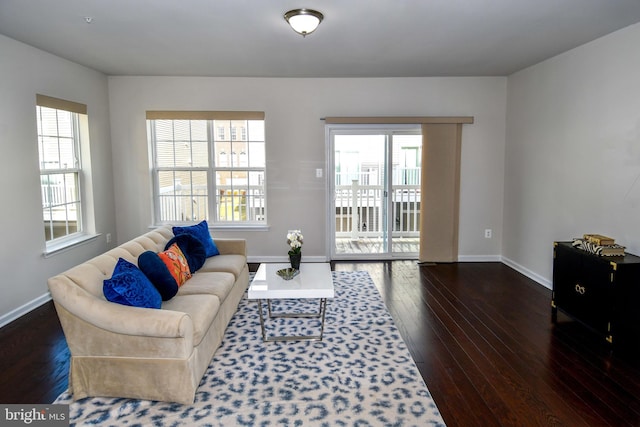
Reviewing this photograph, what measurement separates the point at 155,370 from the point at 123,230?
3719mm

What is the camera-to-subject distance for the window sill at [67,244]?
414cm

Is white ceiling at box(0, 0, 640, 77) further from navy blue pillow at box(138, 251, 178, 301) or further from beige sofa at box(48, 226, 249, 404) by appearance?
beige sofa at box(48, 226, 249, 404)

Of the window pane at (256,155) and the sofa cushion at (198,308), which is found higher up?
the window pane at (256,155)

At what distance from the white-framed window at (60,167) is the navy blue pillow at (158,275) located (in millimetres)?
2017

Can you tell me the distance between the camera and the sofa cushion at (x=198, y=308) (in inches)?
99.7

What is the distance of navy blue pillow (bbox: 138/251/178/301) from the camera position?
9.28 feet

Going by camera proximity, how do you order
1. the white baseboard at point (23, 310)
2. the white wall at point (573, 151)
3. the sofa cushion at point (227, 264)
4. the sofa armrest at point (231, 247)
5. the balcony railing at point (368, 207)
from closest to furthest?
the white wall at point (573, 151) < the white baseboard at point (23, 310) < the sofa cushion at point (227, 264) < the sofa armrest at point (231, 247) < the balcony railing at point (368, 207)

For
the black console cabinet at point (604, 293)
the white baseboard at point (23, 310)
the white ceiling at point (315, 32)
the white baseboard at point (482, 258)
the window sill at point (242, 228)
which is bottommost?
the white baseboard at point (23, 310)

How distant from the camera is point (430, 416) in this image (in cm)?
227

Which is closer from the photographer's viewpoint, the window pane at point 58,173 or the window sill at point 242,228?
the window pane at point 58,173

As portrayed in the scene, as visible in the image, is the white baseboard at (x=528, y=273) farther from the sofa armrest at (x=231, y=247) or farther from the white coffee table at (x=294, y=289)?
the sofa armrest at (x=231, y=247)

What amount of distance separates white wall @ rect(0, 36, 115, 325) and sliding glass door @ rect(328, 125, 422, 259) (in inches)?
125

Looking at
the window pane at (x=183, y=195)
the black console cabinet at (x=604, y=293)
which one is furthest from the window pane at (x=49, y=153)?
the black console cabinet at (x=604, y=293)

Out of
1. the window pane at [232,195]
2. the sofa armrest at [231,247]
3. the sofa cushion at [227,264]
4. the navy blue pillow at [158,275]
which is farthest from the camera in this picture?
the window pane at [232,195]
